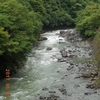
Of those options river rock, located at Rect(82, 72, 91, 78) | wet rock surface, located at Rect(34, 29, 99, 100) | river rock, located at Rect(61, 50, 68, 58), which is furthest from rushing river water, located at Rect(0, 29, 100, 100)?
river rock, located at Rect(61, 50, 68, 58)

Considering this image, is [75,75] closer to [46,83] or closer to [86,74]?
[86,74]

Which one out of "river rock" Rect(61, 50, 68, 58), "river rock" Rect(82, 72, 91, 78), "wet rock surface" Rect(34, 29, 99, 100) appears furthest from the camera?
"river rock" Rect(61, 50, 68, 58)

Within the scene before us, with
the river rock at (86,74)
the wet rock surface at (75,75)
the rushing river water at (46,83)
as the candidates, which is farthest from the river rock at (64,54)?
the river rock at (86,74)

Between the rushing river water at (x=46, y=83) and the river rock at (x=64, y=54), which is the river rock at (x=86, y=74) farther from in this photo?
the river rock at (x=64, y=54)

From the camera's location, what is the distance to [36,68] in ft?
99.7

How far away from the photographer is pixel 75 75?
27281 millimetres

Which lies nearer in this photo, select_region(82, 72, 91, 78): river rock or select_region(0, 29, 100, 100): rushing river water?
select_region(0, 29, 100, 100): rushing river water

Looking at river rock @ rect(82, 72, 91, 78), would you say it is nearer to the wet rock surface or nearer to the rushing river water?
the wet rock surface

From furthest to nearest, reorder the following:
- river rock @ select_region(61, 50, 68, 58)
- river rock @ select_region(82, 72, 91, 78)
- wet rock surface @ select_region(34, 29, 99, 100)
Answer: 1. river rock @ select_region(61, 50, 68, 58)
2. river rock @ select_region(82, 72, 91, 78)
3. wet rock surface @ select_region(34, 29, 99, 100)

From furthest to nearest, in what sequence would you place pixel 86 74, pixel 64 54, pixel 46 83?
pixel 64 54 → pixel 86 74 → pixel 46 83

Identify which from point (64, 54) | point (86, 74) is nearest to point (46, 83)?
point (86, 74)

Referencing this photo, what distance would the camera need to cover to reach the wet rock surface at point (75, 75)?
21344 millimetres

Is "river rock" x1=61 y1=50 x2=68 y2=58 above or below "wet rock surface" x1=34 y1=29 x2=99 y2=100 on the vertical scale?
above

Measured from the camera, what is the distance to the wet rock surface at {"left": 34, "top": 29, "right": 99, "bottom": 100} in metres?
21.3
